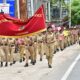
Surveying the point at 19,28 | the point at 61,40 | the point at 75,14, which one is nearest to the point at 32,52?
the point at 19,28

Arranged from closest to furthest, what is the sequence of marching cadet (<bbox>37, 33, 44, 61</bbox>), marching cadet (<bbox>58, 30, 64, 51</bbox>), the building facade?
marching cadet (<bbox>37, 33, 44, 61</bbox>), the building facade, marching cadet (<bbox>58, 30, 64, 51</bbox>)

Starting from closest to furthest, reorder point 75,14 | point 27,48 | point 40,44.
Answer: point 27,48
point 40,44
point 75,14

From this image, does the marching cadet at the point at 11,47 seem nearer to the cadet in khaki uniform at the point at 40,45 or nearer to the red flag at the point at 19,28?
the cadet in khaki uniform at the point at 40,45

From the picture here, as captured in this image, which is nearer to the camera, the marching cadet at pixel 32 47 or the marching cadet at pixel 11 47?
the marching cadet at pixel 32 47

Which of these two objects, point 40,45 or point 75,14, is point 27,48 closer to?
point 40,45

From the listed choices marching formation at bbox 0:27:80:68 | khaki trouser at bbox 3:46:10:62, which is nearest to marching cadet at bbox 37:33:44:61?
marching formation at bbox 0:27:80:68

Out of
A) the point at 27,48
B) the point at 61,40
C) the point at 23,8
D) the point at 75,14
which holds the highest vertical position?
the point at 23,8

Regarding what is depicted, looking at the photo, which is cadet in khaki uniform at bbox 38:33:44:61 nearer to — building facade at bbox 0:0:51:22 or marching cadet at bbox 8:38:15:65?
building facade at bbox 0:0:51:22

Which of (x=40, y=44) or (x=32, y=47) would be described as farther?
(x=40, y=44)

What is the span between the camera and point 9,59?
24.0 meters

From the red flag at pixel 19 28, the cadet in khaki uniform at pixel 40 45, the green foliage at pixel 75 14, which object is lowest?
the green foliage at pixel 75 14

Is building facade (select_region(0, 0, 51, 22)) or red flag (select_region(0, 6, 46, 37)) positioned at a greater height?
red flag (select_region(0, 6, 46, 37))

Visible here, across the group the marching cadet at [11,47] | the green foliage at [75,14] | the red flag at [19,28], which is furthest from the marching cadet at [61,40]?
the green foliage at [75,14]

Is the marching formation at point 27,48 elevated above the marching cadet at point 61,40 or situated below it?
above
